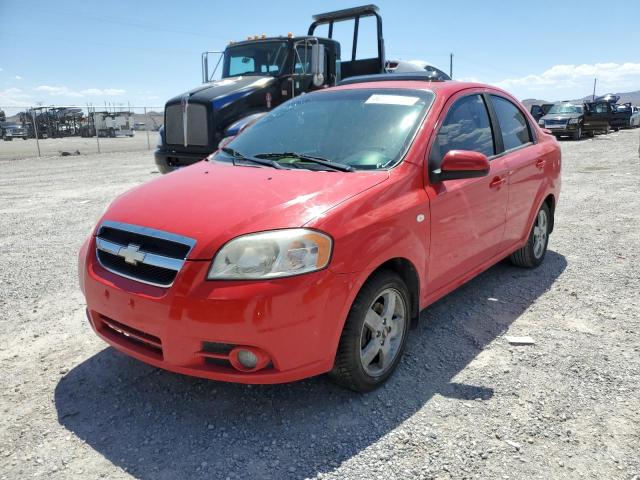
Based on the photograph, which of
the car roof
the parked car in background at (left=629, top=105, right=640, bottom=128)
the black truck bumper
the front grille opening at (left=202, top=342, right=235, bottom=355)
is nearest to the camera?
the front grille opening at (left=202, top=342, right=235, bottom=355)

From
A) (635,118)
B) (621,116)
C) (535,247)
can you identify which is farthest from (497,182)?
(635,118)

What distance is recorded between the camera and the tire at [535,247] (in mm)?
4762

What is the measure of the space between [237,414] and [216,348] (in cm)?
48

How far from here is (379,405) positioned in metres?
2.74

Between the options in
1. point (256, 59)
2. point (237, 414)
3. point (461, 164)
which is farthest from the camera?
point (256, 59)

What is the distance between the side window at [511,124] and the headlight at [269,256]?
8.04 feet

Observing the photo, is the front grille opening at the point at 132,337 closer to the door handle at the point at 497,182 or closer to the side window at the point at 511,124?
the door handle at the point at 497,182

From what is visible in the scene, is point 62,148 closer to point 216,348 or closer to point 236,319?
point 216,348

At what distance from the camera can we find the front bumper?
2289 millimetres

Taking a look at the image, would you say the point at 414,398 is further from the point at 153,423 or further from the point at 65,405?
the point at 65,405

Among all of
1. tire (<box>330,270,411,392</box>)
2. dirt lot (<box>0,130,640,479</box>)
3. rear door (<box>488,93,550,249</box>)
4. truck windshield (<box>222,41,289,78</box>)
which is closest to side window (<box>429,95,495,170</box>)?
rear door (<box>488,93,550,249</box>)

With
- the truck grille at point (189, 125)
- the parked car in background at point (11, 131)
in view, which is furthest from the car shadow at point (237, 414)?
the parked car in background at point (11, 131)

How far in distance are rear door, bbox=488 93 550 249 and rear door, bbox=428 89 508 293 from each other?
0.15 metres

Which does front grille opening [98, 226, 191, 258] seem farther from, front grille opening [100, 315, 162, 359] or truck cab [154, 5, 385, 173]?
truck cab [154, 5, 385, 173]
